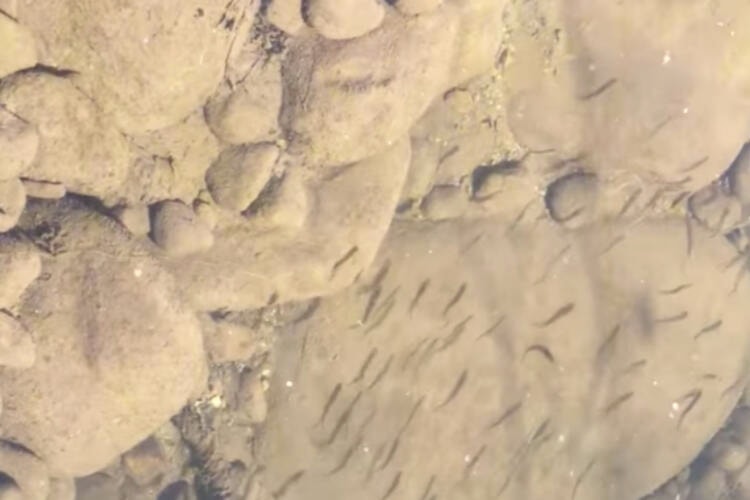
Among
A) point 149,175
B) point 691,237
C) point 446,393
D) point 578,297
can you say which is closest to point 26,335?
point 149,175

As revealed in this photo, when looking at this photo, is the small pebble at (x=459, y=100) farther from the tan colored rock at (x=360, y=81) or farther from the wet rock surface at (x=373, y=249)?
the tan colored rock at (x=360, y=81)

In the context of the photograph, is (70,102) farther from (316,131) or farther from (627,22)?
(627,22)

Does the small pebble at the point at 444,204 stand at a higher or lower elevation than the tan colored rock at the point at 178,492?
higher

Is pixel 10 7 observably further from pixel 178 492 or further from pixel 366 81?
pixel 178 492

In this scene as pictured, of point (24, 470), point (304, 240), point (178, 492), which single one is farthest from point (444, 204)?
point (24, 470)

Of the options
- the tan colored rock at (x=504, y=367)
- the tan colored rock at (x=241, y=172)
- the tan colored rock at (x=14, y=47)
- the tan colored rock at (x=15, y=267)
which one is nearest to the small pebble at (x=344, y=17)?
the tan colored rock at (x=241, y=172)

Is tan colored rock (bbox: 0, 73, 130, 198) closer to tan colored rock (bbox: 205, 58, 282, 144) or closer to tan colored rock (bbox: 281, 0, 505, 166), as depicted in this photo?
tan colored rock (bbox: 205, 58, 282, 144)

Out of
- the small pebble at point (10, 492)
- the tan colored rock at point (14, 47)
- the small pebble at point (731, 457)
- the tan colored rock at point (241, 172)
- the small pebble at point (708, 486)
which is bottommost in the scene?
the small pebble at point (708, 486)
